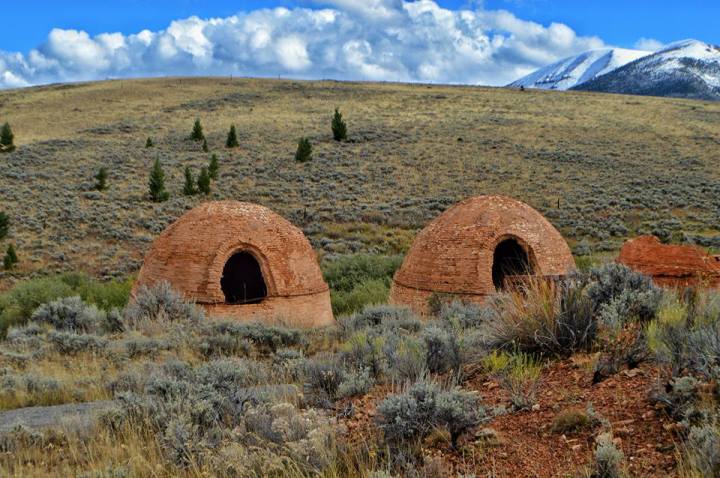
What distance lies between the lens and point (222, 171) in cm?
4453

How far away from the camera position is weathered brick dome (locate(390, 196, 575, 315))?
14.8 metres

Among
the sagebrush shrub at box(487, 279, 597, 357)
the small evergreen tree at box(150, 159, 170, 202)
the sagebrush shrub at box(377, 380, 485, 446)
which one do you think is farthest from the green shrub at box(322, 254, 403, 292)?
the sagebrush shrub at box(377, 380, 485, 446)

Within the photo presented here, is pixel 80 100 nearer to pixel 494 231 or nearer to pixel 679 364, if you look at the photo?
pixel 494 231

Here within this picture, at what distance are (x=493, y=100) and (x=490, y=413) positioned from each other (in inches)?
2989

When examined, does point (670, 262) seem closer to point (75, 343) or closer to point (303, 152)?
point (75, 343)

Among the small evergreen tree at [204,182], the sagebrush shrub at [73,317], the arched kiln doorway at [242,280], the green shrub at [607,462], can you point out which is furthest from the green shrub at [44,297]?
the green shrub at [607,462]

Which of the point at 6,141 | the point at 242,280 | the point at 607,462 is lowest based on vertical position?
the point at 242,280

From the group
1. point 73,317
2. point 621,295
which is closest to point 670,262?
point 621,295

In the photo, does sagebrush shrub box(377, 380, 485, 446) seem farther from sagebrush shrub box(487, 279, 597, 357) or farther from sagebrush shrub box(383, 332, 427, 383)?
sagebrush shrub box(487, 279, 597, 357)

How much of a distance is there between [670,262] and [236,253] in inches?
423

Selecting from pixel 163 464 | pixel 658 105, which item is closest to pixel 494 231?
pixel 163 464

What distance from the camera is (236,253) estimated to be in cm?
1513

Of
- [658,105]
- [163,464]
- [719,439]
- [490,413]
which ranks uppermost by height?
[658,105]

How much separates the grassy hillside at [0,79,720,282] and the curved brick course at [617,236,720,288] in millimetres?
14766
